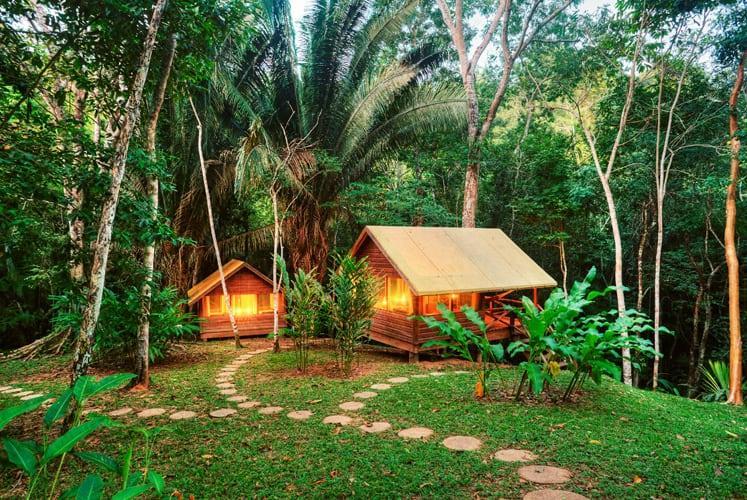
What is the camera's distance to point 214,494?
2.92m

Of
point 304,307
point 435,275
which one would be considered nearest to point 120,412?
point 304,307

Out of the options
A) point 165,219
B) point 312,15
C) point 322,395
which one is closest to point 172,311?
point 165,219

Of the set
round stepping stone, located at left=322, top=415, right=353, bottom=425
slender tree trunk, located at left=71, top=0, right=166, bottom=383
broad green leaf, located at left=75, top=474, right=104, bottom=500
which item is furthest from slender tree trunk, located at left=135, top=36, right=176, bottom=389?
broad green leaf, located at left=75, top=474, right=104, bottom=500

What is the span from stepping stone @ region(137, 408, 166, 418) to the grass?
189 millimetres

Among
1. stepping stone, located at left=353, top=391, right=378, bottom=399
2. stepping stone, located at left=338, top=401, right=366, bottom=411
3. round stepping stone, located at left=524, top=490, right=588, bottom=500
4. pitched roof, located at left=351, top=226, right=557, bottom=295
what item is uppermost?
pitched roof, located at left=351, top=226, right=557, bottom=295

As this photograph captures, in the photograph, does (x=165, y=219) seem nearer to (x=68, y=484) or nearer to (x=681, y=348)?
(x=68, y=484)

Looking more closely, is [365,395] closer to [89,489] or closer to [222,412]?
[222,412]

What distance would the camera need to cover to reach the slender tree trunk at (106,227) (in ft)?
12.1

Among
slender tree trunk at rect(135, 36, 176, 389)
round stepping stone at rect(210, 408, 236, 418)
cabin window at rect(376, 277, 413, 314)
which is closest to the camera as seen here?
round stepping stone at rect(210, 408, 236, 418)

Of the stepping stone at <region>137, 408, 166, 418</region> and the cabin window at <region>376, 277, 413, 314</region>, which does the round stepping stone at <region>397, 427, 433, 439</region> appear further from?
the cabin window at <region>376, 277, 413, 314</region>

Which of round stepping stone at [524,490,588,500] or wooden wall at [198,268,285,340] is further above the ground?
wooden wall at [198,268,285,340]

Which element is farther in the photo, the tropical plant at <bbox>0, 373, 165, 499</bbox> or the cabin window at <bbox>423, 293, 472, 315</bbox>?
the cabin window at <bbox>423, 293, 472, 315</bbox>

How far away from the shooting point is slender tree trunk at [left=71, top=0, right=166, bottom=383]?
368cm

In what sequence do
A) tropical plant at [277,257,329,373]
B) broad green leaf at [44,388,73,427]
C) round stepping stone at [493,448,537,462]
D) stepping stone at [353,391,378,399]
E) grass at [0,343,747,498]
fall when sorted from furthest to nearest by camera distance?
tropical plant at [277,257,329,373] → stepping stone at [353,391,378,399] → round stepping stone at [493,448,537,462] → grass at [0,343,747,498] → broad green leaf at [44,388,73,427]
